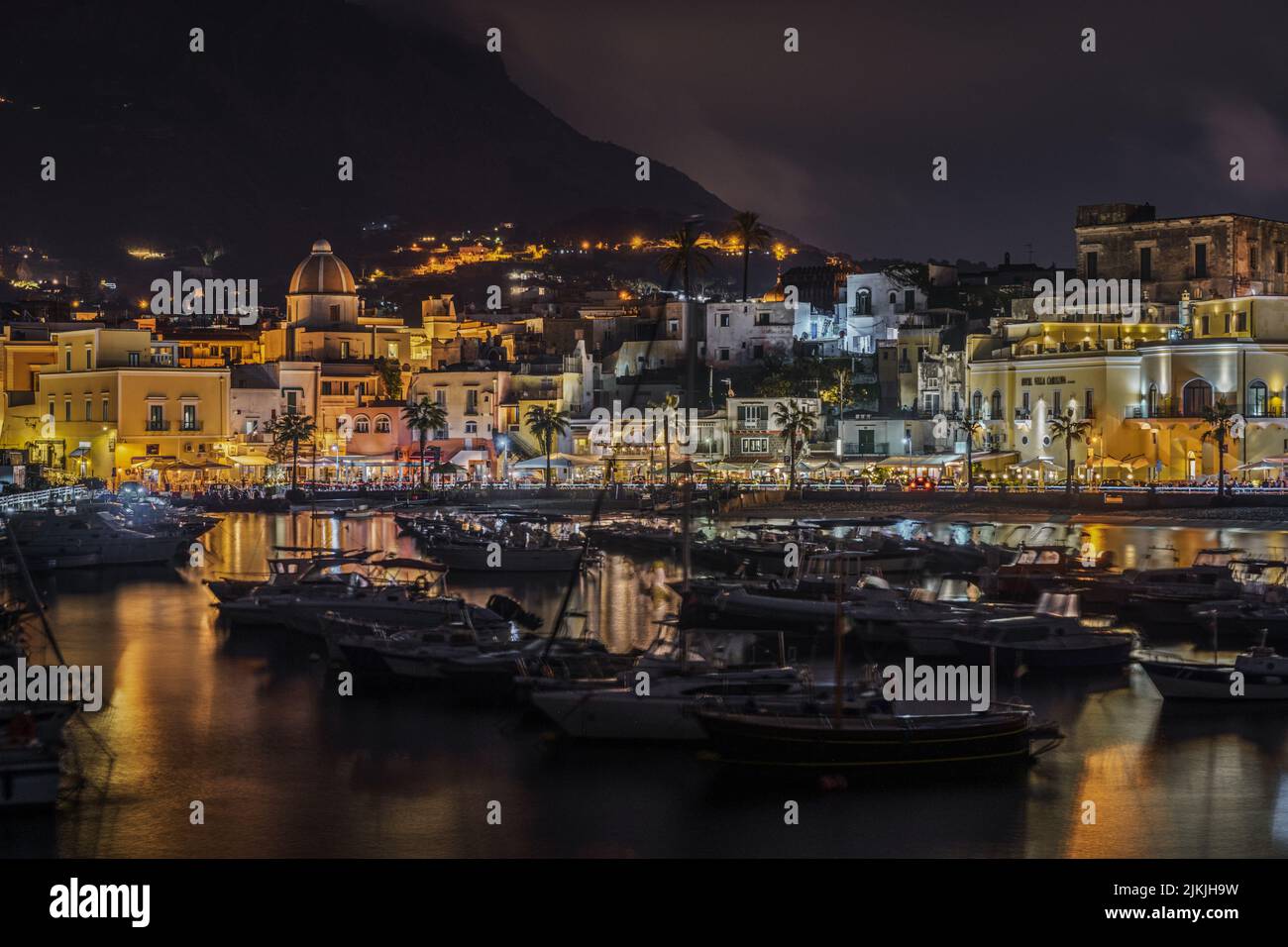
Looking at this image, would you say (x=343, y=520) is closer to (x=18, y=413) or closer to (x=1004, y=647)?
(x=18, y=413)

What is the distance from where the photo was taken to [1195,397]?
2901 inches

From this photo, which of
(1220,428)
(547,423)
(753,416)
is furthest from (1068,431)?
(547,423)

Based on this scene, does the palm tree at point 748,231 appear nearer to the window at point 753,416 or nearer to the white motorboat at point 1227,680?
the window at point 753,416

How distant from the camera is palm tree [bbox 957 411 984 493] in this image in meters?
74.3

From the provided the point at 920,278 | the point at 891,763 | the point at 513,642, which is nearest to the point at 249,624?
the point at 513,642

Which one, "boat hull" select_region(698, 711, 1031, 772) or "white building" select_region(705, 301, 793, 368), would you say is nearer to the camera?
"boat hull" select_region(698, 711, 1031, 772)

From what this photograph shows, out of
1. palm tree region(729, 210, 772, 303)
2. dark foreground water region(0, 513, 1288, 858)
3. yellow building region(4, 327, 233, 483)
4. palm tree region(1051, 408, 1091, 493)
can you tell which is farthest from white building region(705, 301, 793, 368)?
dark foreground water region(0, 513, 1288, 858)

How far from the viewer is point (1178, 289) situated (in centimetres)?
8119

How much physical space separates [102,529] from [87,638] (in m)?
20.3

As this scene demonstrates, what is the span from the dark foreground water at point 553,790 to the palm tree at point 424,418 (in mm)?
52128

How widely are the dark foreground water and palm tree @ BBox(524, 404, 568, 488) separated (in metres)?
50.3

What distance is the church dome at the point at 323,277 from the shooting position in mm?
105062

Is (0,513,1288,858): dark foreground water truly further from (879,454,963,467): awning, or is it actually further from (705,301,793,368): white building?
(705,301,793,368): white building

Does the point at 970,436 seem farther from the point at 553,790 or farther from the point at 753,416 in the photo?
the point at 553,790
